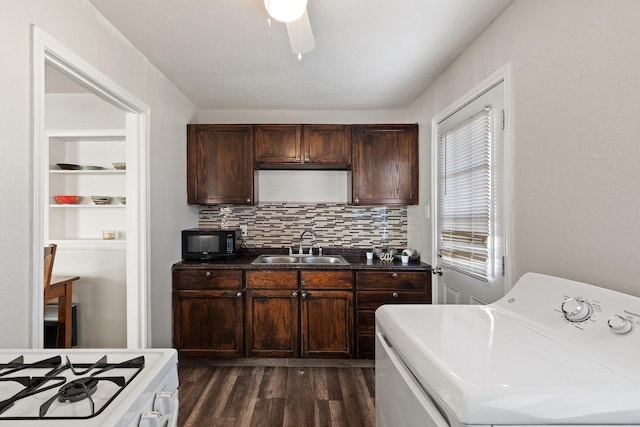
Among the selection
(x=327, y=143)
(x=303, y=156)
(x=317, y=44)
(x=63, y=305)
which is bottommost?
(x=63, y=305)

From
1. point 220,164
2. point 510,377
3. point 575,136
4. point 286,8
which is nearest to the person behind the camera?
point 510,377

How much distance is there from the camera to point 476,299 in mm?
2029

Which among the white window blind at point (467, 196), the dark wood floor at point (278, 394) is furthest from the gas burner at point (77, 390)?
the white window blind at point (467, 196)

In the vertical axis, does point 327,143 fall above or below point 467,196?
above

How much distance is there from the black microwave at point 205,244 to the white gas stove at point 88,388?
199 centimetres

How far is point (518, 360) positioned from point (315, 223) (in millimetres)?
2656

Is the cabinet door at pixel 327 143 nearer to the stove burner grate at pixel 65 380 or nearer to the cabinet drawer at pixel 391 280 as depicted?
the cabinet drawer at pixel 391 280

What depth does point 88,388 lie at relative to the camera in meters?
0.74

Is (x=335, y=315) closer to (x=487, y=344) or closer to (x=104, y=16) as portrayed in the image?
(x=487, y=344)

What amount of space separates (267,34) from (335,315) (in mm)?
2170

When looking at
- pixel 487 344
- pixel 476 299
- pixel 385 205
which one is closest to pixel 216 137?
pixel 385 205

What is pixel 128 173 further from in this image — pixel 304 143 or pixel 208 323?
pixel 304 143

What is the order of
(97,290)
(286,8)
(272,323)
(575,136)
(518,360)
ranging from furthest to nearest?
(97,290)
(272,323)
(286,8)
(575,136)
(518,360)

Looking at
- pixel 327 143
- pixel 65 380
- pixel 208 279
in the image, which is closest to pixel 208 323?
pixel 208 279
